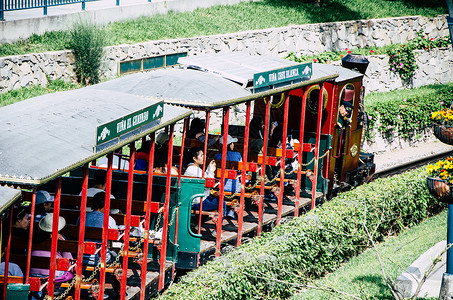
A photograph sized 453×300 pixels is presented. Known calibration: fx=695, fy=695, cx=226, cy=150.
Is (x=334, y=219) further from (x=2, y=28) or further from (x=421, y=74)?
(x=421, y=74)

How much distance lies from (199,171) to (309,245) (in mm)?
2085

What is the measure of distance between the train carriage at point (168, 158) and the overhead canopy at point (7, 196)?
171mm

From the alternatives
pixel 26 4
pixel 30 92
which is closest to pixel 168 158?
pixel 30 92

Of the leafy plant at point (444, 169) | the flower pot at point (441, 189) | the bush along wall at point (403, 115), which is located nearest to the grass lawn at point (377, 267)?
the flower pot at point (441, 189)

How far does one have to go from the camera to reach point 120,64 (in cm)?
1758

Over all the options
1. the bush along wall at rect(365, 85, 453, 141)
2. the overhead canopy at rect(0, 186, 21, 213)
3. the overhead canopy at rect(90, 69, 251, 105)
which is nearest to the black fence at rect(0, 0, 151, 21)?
the overhead canopy at rect(90, 69, 251, 105)

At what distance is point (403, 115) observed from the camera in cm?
2156

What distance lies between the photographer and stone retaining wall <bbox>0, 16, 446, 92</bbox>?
51.4 feet

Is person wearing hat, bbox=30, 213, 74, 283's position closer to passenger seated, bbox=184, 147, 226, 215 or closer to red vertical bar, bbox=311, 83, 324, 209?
passenger seated, bbox=184, 147, 226, 215

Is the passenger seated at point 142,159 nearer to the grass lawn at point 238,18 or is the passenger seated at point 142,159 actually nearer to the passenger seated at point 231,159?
the passenger seated at point 231,159

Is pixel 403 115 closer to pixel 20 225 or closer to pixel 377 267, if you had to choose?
pixel 377 267

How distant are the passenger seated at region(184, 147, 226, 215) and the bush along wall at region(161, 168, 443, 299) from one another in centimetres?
82

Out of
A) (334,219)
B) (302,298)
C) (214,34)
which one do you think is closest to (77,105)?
(302,298)

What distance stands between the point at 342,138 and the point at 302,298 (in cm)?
473
